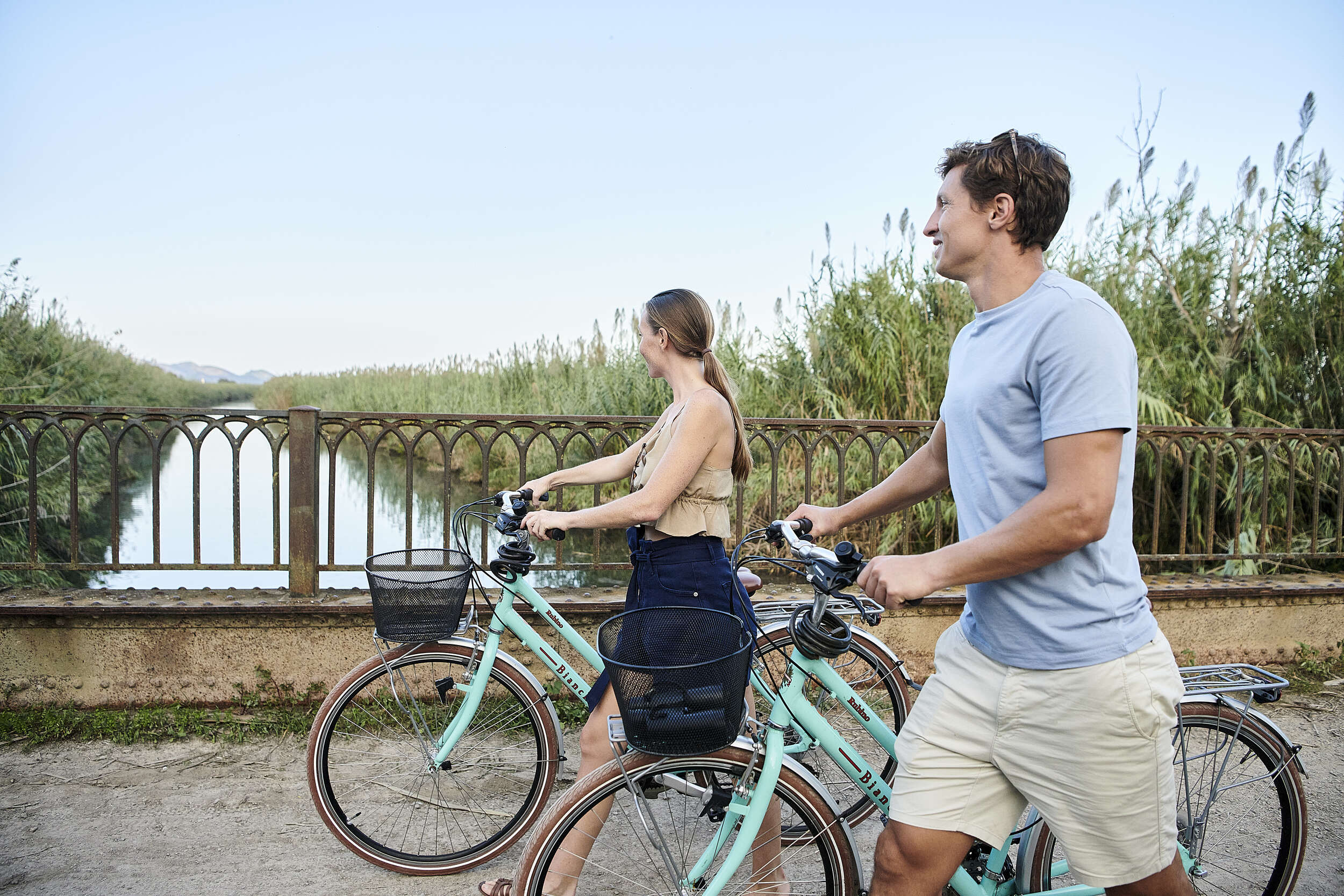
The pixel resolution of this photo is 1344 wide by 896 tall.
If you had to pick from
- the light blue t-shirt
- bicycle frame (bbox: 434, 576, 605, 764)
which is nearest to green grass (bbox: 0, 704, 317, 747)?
bicycle frame (bbox: 434, 576, 605, 764)

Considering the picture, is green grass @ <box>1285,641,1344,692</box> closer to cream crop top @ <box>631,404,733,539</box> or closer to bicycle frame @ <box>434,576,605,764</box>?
cream crop top @ <box>631,404,733,539</box>

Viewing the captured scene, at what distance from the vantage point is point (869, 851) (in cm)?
334

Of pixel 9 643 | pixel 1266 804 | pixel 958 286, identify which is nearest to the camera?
pixel 1266 804

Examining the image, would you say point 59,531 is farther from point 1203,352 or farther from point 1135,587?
point 1203,352

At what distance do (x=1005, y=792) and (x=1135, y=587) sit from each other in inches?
19.4

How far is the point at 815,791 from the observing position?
209 cm

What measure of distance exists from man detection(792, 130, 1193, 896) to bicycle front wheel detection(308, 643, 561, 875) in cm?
163

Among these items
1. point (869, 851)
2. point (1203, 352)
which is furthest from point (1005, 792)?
point (1203, 352)

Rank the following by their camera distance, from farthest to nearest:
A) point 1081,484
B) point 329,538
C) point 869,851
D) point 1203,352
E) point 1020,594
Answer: point 1203,352 < point 329,538 < point 869,851 < point 1020,594 < point 1081,484

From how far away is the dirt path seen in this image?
299 centimetres

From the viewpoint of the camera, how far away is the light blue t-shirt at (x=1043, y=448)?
156 cm

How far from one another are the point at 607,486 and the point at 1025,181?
27.2 feet

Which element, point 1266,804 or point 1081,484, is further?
point 1266,804

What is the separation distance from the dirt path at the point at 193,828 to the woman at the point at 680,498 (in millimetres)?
762
